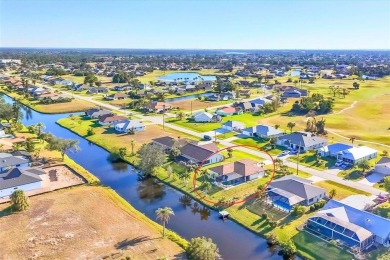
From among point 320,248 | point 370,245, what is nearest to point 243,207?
point 320,248

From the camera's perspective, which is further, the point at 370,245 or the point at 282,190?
the point at 282,190

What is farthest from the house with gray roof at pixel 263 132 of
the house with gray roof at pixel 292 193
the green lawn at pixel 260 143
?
the house with gray roof at pixel 292 193

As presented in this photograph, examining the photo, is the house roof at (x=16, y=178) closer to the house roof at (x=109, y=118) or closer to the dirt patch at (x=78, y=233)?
the dirt patch at (x=78, y=233)

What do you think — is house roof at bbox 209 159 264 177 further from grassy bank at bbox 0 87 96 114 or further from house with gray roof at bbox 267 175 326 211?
grassy bank at bbox 0 87 96 114

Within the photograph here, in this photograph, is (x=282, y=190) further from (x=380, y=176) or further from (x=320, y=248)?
(x=380, y=176)

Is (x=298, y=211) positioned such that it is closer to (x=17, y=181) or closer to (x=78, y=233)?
(x=78, y=233)

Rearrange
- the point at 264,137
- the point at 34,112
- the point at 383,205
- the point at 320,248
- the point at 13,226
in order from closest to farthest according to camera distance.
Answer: the point at 320,248 → the point at 13,226 → the point at 383,205 → the point at 264,137 → the point at 34,112

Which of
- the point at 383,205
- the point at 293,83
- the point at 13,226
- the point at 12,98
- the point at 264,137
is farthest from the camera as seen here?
the point at 293,83
